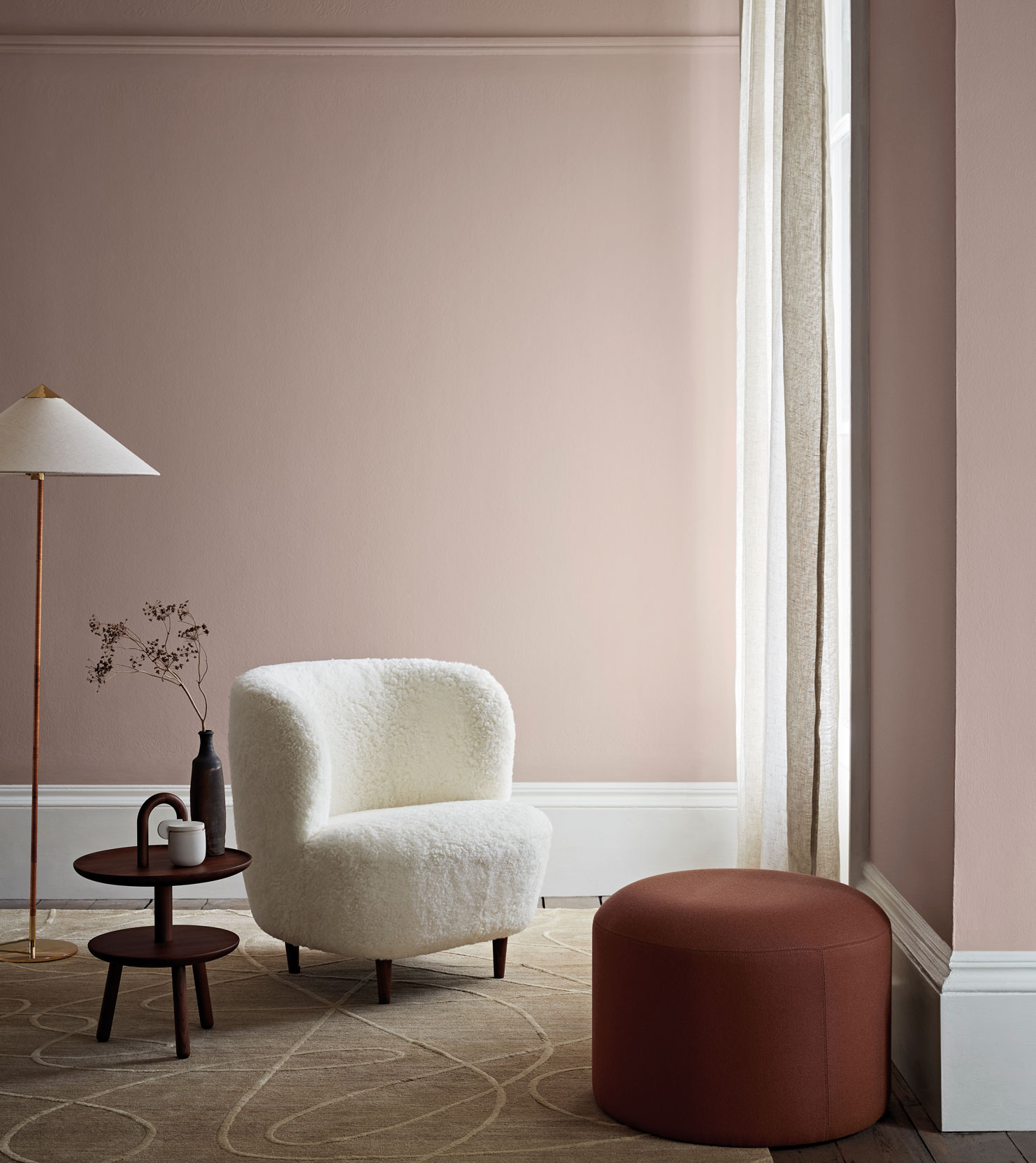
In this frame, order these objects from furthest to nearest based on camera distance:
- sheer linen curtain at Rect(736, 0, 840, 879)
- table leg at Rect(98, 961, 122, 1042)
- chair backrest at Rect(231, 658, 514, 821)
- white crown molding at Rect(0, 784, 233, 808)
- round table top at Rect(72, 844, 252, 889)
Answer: white crown molding at Rect(0, 784, 233, 808) < chair backrest at Rect(231, 658, 514, 821) < sheer linen curtain at Rect(736, 0, 840, 879) < table leg at Rect(98, 961, 122, 1042) < round table top at Rect(72, 844, 252, 889)

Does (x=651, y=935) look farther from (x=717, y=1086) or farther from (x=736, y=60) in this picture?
(x=736, y=60)

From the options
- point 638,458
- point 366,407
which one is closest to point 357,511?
point 366,407

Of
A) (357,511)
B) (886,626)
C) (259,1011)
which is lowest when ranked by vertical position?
(259,1011)

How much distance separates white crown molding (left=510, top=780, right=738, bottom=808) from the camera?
154 inches

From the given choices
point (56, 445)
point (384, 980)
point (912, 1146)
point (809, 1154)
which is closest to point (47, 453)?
point (56, 445)

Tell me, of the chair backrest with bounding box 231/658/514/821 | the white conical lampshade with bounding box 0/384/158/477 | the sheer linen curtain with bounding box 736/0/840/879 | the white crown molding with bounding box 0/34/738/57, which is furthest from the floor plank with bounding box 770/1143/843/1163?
the white crown molding with bounding box 0/34/738/57

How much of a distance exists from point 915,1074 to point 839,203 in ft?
6.90

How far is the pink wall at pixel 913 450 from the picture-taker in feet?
7.22

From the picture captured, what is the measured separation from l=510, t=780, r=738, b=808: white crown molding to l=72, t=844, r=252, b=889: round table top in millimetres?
1440

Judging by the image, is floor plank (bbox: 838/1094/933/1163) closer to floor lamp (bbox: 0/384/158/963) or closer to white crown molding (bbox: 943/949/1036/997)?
white crown molding (bbox: 943/949/1036/997)

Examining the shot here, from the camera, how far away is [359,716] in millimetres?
3168

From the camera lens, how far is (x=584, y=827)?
391 cm

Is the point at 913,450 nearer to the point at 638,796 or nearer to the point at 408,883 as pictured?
the point at 408,883

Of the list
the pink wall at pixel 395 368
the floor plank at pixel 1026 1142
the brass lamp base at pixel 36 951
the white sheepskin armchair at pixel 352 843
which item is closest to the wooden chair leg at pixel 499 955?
the white sheepskin armchair at pixel 352 843
